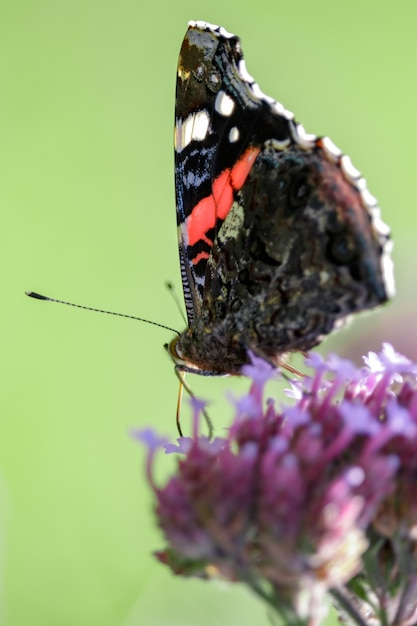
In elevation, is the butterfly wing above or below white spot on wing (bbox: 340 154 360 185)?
above

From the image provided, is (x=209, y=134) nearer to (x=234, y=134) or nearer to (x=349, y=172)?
(x=234, y=134)

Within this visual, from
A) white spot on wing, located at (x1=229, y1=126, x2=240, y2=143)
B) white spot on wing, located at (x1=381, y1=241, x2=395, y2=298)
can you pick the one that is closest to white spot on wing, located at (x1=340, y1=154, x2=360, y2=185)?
white spot on wing, located at (x1=381, y1=241, x2=395, y2=298)

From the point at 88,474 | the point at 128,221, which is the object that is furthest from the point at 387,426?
the point at 128,221

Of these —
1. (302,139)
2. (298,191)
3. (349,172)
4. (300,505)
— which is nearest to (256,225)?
(298,191)

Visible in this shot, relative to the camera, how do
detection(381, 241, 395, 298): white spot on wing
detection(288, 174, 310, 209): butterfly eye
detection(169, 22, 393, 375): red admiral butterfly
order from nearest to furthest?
detection(381, 241, 395, 298): white spot on wing, detection(169, 22, 393, 375): red admiral butterfly, detection(288, 174, 310, 209): butterfly eye

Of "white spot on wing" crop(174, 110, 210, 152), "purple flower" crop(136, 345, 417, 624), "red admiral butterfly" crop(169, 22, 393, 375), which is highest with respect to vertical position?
"white spot on wing" crop(174, 110, 210, 152)

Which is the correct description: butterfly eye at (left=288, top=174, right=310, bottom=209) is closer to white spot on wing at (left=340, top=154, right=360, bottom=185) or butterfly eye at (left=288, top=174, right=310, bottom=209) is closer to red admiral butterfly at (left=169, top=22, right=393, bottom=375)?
red admiral butterfly at (left=169, top=22, right=393, bottom=375)
